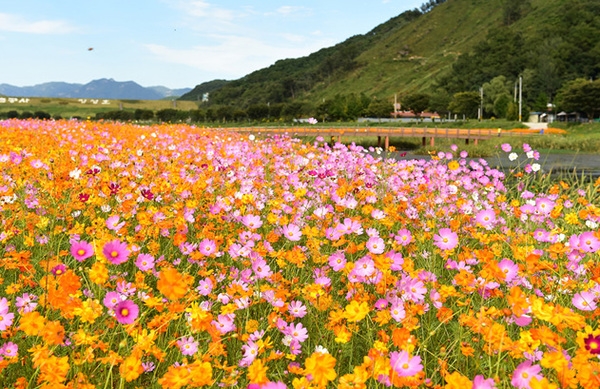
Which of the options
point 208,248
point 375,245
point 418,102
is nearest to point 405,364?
point 375,245

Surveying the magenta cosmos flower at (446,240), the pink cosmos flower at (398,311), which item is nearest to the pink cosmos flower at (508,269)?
the pink cosmos flower at (398,311)

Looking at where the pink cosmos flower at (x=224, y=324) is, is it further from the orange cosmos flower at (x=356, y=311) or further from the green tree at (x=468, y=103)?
the green tree at (x=468, y=103)

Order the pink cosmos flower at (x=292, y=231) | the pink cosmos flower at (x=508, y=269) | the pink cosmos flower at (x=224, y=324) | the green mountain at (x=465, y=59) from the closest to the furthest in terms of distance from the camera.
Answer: the pink cosmos flower at (x=224, y=324) < the pink cosmos flower at (x=508, y=269) < the pink cosmos flower at (x=292, y=231) < the green mountain at (x=465, y=59)

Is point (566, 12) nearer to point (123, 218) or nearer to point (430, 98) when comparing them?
point (430, 98)

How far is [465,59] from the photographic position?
103 metres

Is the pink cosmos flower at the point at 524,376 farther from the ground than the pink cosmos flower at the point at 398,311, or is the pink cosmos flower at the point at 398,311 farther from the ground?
the pink cosmos flower at the point at 524,376

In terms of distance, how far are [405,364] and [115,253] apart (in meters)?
1.06

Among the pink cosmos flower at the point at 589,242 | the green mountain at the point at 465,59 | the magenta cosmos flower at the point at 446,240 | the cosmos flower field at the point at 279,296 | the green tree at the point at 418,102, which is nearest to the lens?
the cosmos flower field at the point at 279,296

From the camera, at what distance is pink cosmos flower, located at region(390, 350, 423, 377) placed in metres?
1.45

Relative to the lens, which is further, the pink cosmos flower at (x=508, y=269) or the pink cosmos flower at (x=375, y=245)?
the pink cosmos flower at (x=375, y=245)

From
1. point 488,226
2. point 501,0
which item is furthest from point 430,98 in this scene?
point 501,0

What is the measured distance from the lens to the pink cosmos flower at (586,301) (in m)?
2.13

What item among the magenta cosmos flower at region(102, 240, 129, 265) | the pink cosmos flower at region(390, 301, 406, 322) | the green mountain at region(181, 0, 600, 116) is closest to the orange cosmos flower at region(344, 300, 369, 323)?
the pink cosmos flower at region(390, 301, 406, 322)

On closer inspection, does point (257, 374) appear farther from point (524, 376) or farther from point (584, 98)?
point (584, 98)
